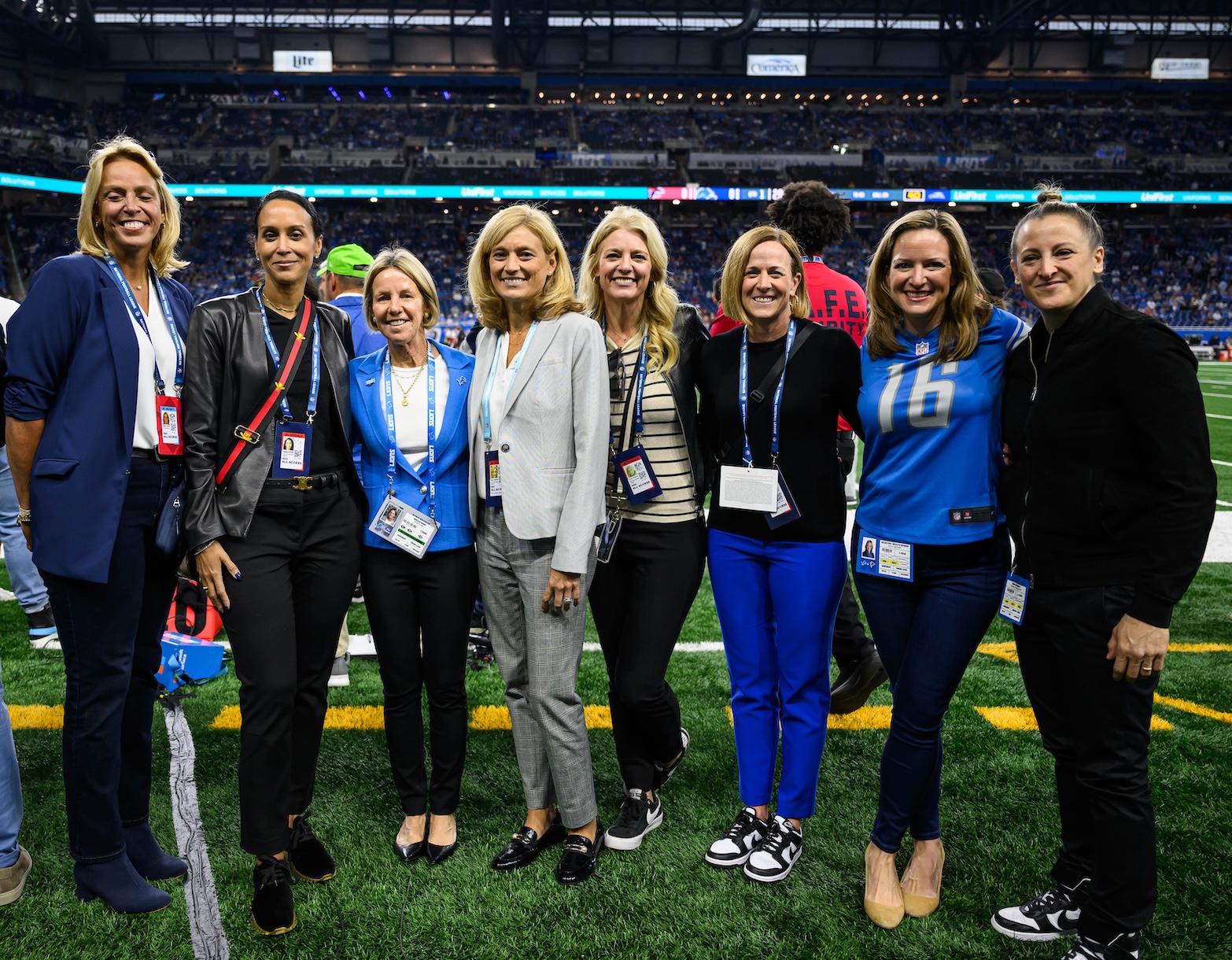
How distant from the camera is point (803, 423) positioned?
237cm

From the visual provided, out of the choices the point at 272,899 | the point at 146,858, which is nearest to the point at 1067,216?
the point at 272,899

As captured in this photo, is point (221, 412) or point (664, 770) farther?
point (664, 770)

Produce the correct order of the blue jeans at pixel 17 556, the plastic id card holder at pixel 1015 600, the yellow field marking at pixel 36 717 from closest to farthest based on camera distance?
the plastic id card holder at pixel 1015 600 → the yellow field marking at pixel 36 717 → the blue jeans at pixel 17 556

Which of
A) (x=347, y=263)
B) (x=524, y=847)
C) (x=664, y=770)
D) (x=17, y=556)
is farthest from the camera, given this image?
(x=347, y=263)

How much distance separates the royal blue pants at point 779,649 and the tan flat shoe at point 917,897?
320mm

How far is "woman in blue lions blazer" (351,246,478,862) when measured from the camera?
2.39 m

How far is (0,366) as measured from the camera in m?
2.25

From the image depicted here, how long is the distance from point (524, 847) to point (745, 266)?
1864 mm

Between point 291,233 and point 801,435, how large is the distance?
1.55 m

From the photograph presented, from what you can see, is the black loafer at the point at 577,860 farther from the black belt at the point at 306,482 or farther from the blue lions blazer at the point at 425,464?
the black belt at the point at 306,482

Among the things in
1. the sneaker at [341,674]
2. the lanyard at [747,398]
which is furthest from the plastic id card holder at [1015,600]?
the sneaker at [341,674]

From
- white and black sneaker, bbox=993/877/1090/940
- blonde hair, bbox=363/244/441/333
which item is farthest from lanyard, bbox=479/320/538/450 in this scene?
white and black sneaker, bbox=993/877/1090/940

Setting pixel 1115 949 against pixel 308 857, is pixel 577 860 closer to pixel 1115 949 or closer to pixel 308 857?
pixel 308 857

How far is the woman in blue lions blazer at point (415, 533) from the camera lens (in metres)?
2.39
